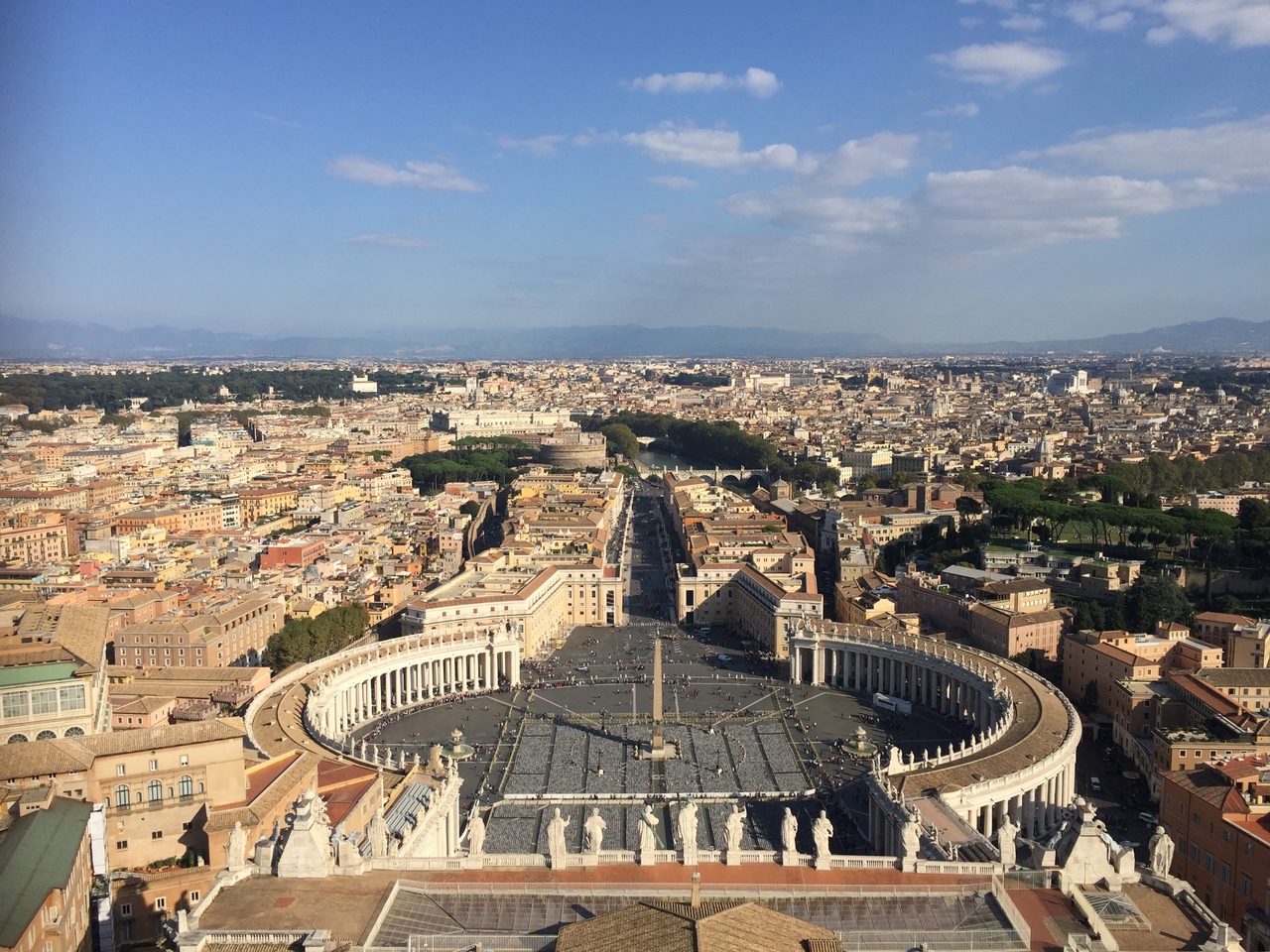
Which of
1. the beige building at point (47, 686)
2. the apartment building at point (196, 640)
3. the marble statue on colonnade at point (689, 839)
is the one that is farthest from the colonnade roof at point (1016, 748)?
the apartment building at point (196, 640)

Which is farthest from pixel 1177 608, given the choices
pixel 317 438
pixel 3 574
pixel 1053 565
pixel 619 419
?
pixel 619 419

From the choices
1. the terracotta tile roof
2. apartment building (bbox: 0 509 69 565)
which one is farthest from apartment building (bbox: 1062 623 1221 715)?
apartment building (bbox: 0 509 69 565)

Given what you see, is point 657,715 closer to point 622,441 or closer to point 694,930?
point 694,930

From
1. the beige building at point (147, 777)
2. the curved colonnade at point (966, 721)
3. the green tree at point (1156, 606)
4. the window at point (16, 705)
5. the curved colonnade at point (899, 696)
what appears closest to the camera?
the beige building at point (147, 777)

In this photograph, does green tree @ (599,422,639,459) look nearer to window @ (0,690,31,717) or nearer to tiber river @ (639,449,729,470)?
tiber river @ (639,449,729,470)

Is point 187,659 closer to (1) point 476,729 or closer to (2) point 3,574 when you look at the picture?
(1) point 476,729

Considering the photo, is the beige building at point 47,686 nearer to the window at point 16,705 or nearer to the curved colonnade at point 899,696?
the window at point 16,705

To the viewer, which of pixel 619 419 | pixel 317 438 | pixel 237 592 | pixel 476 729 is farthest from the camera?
pixel 619 419
